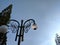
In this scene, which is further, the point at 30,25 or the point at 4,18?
the point at 30,25

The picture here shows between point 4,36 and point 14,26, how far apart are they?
4592 mm

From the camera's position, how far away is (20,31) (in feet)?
31.6

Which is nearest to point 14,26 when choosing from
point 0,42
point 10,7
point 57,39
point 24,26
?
point 24,26

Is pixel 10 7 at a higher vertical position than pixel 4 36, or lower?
higher

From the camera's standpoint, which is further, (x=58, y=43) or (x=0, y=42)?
(x=58, y=43)

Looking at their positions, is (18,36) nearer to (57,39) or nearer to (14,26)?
(14,26)

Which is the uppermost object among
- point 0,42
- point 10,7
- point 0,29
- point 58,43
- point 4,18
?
point 10,7

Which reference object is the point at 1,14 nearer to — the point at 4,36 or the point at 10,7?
the point at 10,7

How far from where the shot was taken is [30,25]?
10.3 meters

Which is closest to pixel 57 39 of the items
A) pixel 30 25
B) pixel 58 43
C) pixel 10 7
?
pixel 58 43

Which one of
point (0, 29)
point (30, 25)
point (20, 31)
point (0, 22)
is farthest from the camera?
point (30, 25)

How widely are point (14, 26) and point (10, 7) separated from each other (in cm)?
402

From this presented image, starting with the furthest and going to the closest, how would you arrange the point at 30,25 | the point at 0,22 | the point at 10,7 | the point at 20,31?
the point at 30,25
the point at 20,31
the point at 10,7
the point at 0,22

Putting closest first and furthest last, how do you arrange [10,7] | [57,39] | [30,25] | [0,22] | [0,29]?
1. [0,29]
2. [0,22]
3. [10,7]
4. [30,25]
5. [57,39]
